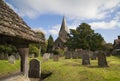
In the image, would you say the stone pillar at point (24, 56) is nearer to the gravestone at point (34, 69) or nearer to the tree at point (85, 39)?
the gravestone at point (34, 69)

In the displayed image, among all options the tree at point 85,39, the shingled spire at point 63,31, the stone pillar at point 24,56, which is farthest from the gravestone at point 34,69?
the shingled spire at point 63,31

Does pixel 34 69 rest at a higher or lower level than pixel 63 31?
lower

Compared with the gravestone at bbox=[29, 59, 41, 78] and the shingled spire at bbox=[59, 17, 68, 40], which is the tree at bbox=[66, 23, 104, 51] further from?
the gravestone at bbox=[29, 59, 41, 78]

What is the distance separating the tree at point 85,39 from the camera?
63.9 metres

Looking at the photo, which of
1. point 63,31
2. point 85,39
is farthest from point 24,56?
point 63,31

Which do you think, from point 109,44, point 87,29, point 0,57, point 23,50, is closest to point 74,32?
point 87,29

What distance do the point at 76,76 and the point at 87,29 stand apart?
50.3 metres

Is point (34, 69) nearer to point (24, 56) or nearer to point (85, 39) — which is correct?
point (24, 56)

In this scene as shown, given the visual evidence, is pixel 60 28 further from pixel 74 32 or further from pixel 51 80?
pixel 51 80

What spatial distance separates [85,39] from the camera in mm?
64688

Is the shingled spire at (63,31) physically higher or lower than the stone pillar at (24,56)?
higher

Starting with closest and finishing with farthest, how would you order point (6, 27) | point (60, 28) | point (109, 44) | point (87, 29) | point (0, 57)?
point (6, 27), point (0, 57), point (87, 29), point (109, 44), point (60, 28)

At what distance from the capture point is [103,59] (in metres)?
22.1

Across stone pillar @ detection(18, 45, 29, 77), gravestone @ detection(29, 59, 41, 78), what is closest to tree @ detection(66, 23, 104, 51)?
gravestone @ detection(29, 59, 41, 78)
